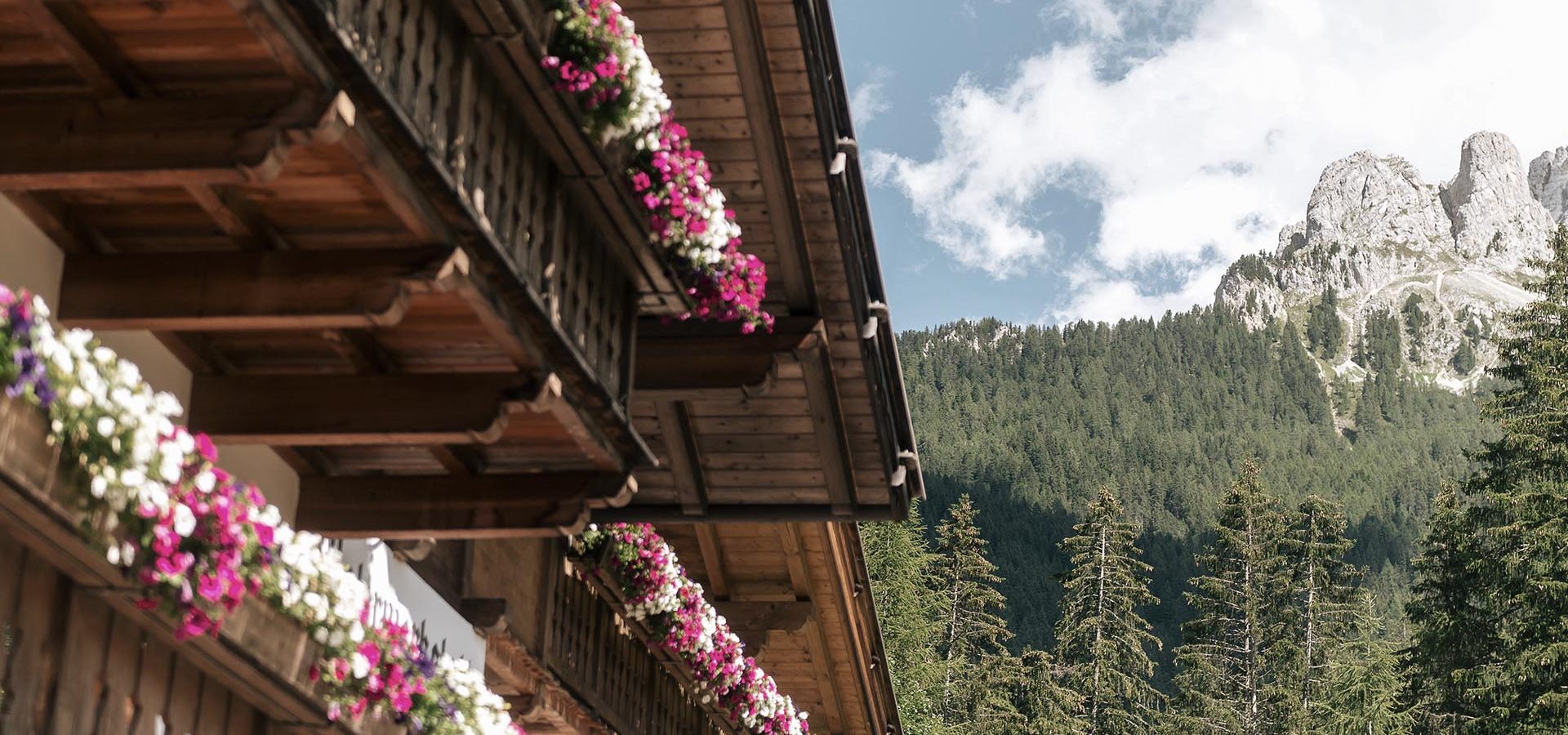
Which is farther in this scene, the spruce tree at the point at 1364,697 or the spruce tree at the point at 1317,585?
the spruce tree at the point at 1317,585

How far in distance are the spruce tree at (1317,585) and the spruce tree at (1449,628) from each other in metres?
19.7

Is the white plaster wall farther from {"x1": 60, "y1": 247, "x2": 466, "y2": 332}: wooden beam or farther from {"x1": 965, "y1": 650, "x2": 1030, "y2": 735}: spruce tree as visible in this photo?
{"x1": 965, "y1": 650, "x2": 1030, "y2": 735}: spruce tree

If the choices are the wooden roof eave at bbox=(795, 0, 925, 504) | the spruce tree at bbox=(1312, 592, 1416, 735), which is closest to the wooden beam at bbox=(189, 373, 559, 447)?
the wooden roof eave at bbox=(795, 0, 925, 504)

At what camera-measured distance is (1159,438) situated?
149 meters

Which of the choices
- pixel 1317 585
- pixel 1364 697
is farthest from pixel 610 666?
pixel 1317 585

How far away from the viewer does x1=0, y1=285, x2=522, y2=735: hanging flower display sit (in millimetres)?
4898

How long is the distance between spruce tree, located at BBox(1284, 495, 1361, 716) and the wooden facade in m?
59.1

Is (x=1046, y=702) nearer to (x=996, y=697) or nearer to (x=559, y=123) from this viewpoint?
(x=996, y=697)

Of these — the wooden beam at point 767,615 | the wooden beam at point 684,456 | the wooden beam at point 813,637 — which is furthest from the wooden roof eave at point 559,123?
the wooden beam at point 767,615

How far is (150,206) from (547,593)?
5.77 meters

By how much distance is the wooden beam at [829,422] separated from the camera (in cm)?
1075

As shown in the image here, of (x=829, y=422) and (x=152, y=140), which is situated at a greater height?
(x=829, y=422)

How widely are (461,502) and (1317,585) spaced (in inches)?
2622

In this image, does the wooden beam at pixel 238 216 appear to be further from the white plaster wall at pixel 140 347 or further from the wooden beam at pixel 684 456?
the wooden beam at pixel 684 456
